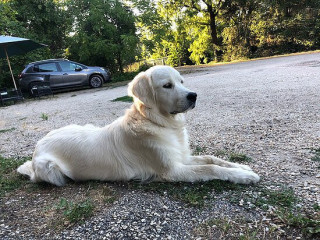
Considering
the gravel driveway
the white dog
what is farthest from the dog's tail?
the gravel driveway

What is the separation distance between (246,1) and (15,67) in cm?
1919

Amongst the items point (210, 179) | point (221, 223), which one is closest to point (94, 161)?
point (210, 179)

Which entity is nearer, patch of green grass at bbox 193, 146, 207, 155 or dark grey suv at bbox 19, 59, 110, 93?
patch of green grass at bbox 193, 146, 207, 155

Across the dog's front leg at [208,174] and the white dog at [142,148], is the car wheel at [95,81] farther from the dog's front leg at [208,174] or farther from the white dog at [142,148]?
the dog's front leg at [208,174]

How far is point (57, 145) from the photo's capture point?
2.71 m

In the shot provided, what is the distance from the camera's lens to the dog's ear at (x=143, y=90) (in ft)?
8.41

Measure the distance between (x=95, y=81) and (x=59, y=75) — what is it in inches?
76.3

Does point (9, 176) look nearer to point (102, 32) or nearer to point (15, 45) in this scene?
point (15, 45)

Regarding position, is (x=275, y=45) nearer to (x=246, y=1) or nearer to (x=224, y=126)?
(x=246, y=1)

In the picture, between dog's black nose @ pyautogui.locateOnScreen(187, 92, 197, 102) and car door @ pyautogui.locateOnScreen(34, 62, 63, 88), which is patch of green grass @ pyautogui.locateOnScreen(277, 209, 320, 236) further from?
car door @ pyautogui.locateOnScreen(34, 62, 63, 88)

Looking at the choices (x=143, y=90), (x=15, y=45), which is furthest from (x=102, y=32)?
(x=143, y=90)

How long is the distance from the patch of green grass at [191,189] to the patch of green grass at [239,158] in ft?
2.05

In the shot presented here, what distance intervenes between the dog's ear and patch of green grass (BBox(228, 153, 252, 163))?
1.20 metres

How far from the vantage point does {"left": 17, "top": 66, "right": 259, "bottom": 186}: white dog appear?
8.08 feet
